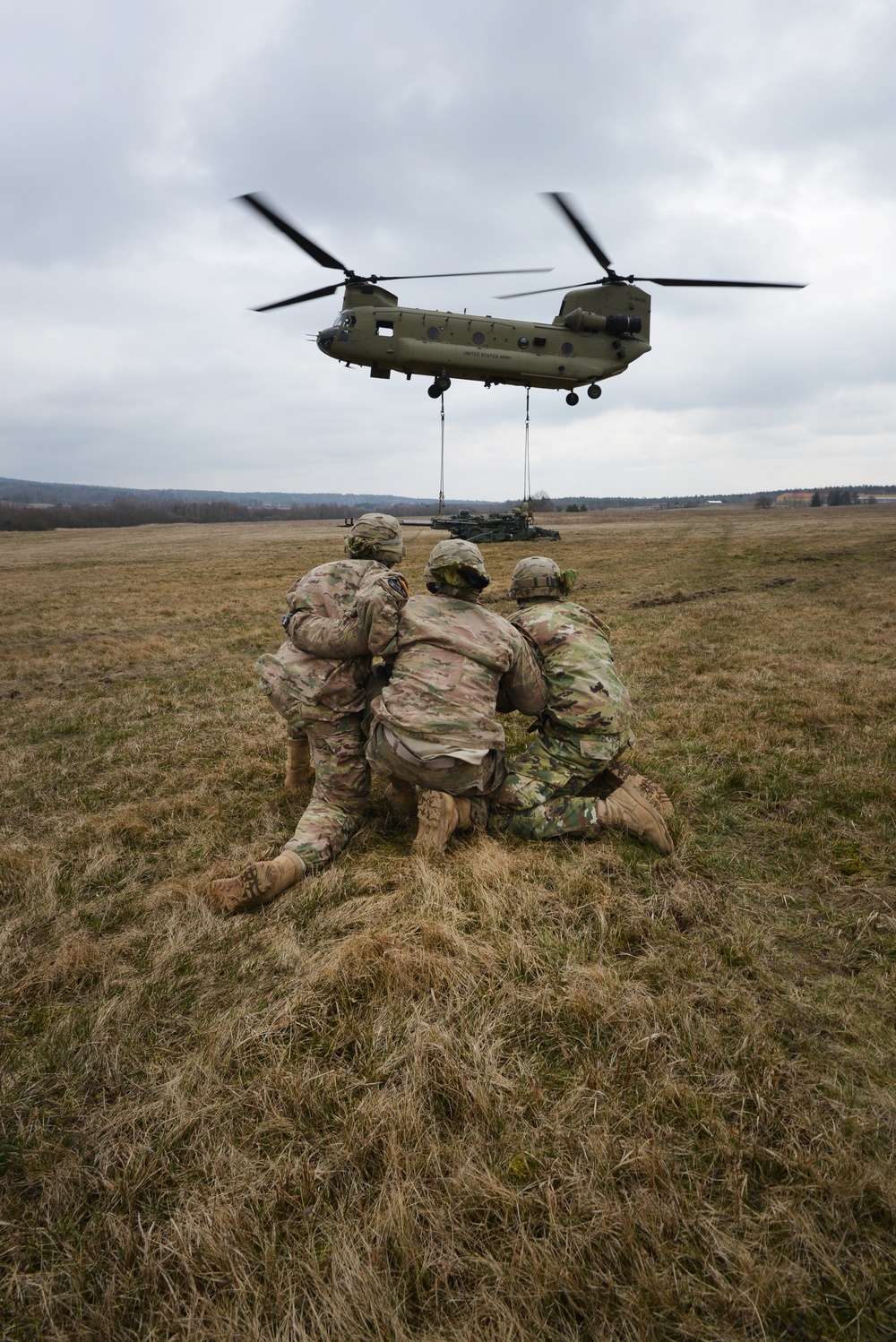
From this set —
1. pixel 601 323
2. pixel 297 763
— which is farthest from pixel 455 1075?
pixel 601 323

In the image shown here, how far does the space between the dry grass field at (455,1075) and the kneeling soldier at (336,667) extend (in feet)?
1.00

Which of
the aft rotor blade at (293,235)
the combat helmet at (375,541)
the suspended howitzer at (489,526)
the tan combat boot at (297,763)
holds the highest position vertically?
the aft rotor blade at (293,235)

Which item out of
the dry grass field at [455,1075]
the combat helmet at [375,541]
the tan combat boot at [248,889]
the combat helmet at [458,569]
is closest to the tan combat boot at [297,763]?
the dry grass field at [455,1075]

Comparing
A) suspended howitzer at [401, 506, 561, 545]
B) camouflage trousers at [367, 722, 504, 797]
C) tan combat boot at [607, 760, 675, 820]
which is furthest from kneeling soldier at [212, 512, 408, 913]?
suspended howitzer at [401, 506, 561, 545]

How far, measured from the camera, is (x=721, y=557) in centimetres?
2238

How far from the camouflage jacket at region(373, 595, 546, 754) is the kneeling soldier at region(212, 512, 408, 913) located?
182 mm

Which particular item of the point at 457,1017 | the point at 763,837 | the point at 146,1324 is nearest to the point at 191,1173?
the point at 146,1324

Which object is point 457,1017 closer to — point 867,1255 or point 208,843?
point 867,1255

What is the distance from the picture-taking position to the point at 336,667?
13.4 ft

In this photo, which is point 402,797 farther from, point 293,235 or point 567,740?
point 293,235

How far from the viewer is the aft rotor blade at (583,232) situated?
11773mm

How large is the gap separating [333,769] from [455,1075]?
7.16 ft

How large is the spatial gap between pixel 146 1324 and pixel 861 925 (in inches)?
118

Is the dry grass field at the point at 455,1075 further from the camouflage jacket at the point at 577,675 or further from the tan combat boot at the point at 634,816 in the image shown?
the camouflage jacket at the point at 577,675
